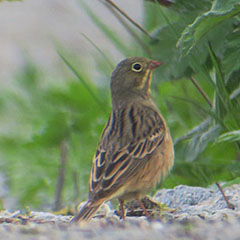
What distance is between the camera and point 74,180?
6.90 meters

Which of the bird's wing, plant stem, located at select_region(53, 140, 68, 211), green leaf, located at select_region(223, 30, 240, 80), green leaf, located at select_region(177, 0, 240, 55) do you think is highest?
green leaf, located at select_region(177, 0, 240, 55)

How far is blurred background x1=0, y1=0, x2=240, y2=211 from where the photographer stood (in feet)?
19.1

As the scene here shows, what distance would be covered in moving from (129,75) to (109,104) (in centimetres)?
149

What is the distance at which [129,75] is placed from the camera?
19.6 feet

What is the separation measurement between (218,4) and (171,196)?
4.91 feet

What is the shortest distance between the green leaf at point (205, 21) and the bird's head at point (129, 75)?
832 millimetres

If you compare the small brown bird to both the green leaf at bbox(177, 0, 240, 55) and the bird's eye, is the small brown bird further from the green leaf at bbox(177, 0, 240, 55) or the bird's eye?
the green leaf at bbox(177, 0, 240, 55)

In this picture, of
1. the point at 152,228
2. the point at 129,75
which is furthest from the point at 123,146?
the point at 152,228

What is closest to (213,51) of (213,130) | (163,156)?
(213,130)

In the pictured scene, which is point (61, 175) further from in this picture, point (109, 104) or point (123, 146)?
point (123, 146)

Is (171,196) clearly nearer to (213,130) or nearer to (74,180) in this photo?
(213,130)

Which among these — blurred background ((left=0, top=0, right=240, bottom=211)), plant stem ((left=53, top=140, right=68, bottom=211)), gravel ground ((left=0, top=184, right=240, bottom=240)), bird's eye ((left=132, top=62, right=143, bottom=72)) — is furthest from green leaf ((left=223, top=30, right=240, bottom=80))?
plant stem ((left=53, top=140, right=68, bottom=211))

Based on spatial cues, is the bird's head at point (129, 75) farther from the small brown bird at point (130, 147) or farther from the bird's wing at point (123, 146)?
the bird's wing at point (123, 146)

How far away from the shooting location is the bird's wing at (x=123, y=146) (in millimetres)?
4953
